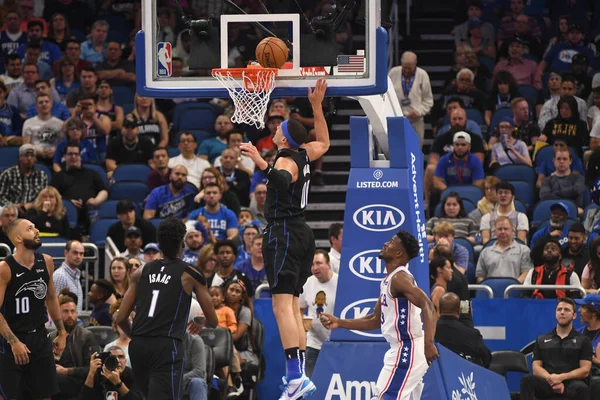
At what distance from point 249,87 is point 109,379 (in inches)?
145

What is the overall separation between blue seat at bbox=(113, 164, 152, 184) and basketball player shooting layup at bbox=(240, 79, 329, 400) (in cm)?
817

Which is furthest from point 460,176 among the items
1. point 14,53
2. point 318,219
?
point 14,53

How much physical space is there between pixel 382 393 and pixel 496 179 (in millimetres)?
6967

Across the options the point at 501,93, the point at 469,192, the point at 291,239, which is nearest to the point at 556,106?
the point at 501,93

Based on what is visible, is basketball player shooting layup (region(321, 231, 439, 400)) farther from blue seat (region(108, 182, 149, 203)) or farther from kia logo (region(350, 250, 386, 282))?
blue seat (region(108, 182, 149, 203))

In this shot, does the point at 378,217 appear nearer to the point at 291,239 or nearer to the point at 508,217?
the point at 291,239

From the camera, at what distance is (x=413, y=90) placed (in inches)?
750

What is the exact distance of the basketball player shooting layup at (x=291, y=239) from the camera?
10312mm

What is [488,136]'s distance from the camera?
63.4ft

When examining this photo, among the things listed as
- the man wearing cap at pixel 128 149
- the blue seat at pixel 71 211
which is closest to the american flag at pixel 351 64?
the blue seat at pixel 71 211

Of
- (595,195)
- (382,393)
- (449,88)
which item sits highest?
(449,88)

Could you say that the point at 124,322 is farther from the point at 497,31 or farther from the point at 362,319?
the point at 497,31

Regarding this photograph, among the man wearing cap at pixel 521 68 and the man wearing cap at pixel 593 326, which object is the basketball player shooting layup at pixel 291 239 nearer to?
the man wearing cap at pixel 593 326

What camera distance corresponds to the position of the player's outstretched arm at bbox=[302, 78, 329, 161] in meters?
10.5
